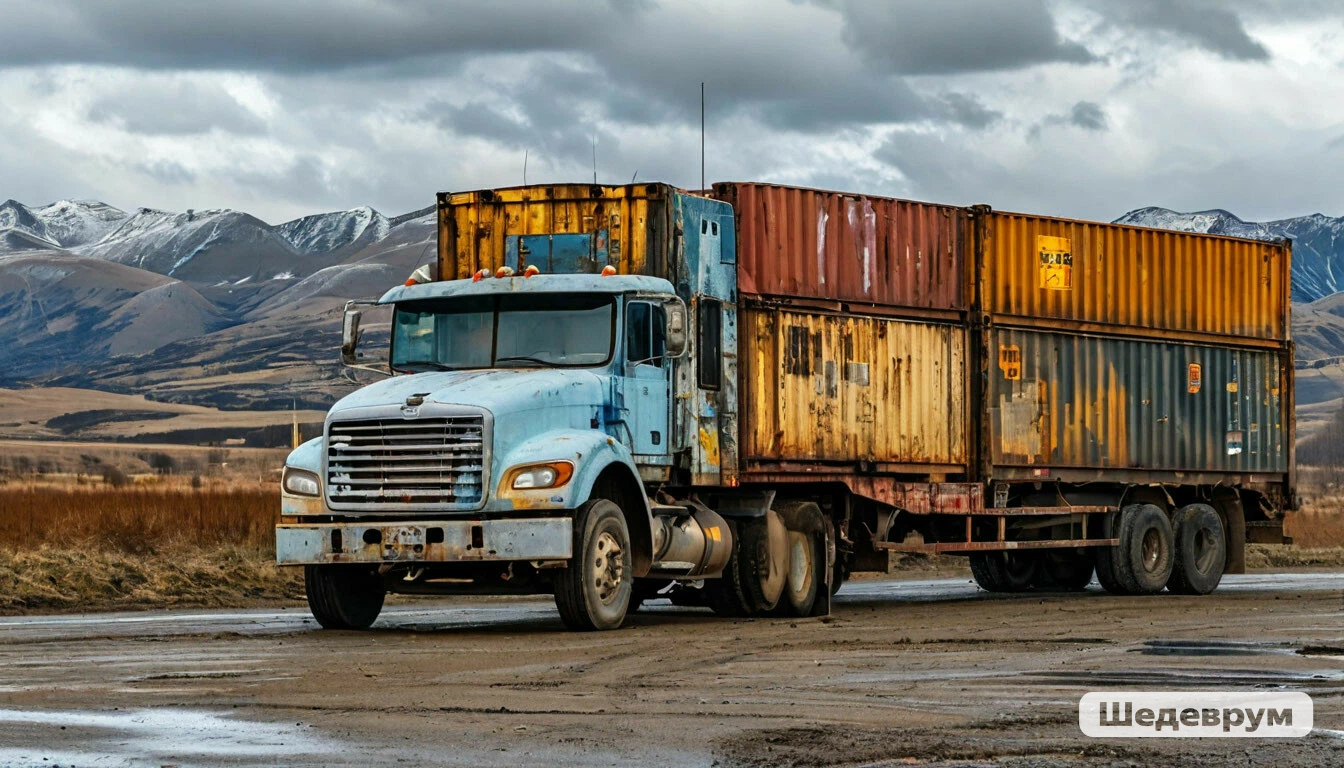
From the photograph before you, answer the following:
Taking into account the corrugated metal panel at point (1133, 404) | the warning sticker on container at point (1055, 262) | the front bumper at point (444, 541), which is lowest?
the front bumper at point (444, 541)

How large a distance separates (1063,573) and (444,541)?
41.7 feet

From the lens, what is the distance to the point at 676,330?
1747 cm

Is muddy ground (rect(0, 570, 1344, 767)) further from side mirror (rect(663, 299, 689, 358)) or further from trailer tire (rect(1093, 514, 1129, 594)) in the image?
trailer tire (rect(1093, 514, 1129, 594))

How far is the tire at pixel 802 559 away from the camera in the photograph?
20.5 meters

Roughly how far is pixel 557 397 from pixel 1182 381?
1145 centimetres

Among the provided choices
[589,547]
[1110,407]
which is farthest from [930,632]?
[1110,407]

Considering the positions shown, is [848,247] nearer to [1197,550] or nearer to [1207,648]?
[1207,648]

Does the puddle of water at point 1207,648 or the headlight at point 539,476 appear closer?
the puddle of water at point 1207,648

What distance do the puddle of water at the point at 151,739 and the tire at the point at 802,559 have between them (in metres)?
10.4

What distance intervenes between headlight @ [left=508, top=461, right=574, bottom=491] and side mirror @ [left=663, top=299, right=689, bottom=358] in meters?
1.70

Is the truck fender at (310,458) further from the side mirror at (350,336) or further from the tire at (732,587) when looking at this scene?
the tire at (732,587)

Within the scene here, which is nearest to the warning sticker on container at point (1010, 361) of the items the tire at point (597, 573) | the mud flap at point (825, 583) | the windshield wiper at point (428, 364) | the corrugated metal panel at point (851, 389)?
the corrugated metal panel at point (851, 389)

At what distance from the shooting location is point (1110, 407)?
24.7 m

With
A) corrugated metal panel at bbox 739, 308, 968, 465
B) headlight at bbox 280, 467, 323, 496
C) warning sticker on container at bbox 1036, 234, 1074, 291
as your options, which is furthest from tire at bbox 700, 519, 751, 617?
warning sticker on container at bbox 1036, 234, 1074, 291
